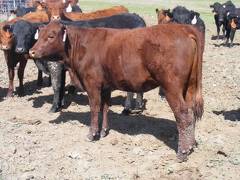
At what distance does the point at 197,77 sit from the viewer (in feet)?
21.6

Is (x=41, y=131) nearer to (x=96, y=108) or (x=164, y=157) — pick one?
(x=96, y=108)

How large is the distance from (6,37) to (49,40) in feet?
9.14

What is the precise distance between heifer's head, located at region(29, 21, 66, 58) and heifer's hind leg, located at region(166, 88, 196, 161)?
1.86 m

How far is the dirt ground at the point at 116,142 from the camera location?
6.38 metres

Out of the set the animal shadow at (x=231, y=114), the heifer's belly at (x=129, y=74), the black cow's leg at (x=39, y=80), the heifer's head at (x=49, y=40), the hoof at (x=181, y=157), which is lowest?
the black cow's leg at (x=39, y=80)

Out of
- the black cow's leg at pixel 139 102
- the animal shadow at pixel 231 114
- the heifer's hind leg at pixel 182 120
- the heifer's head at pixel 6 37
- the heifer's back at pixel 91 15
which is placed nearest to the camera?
the heifer's hind leg at pixel 182 120

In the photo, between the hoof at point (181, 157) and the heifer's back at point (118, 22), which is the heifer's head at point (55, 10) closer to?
the heifer's back at point (118, 22)

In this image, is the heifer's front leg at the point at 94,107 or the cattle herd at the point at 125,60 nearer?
the cattle herd at the point at 125,60

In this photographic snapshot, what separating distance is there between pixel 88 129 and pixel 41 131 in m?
0.73

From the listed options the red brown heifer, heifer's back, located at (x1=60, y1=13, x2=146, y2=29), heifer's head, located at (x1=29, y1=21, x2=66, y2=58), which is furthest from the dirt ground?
heifer's back, located at (x1=60, y1=13, x2=146, y2=29)

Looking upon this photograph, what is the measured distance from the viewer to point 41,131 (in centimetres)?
793

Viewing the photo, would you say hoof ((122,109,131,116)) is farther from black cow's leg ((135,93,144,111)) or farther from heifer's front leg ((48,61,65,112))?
heifer's front leg ((48,61,65,112))

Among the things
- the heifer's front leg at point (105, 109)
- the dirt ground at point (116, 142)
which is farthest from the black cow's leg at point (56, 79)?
the heifer's front leg at point (105, 109)

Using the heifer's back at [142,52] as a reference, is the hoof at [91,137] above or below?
below
